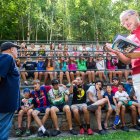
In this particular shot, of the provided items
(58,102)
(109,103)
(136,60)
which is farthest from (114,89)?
(136,60)

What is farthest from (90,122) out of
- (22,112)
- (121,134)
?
(22,112)

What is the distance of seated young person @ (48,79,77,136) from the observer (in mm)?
7613

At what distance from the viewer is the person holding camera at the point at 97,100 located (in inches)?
312

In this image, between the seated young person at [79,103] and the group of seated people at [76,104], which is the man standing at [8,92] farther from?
the seated young person at [79,103]

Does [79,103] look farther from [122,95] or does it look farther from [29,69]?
[29,69]

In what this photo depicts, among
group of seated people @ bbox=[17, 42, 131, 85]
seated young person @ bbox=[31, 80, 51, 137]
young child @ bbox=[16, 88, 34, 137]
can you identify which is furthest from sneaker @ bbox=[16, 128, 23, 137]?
group of seated people @ bbox=[17, 42, 131, 85]

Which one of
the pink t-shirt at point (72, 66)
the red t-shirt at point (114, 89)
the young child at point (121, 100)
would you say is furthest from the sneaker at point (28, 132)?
the pink t-shirt at point (72, 66)

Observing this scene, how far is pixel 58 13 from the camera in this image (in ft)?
148

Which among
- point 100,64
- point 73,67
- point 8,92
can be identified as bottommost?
point 8,92

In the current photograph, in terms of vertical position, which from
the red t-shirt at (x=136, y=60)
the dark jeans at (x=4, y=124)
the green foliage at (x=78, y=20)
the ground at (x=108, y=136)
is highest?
the green foliage at (x=78, y=20)

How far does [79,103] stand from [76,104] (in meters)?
0.09

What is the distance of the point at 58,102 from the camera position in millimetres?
8094

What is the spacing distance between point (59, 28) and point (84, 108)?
36024mm

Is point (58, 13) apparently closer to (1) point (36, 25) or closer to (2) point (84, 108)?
(1) point (36, 25)
